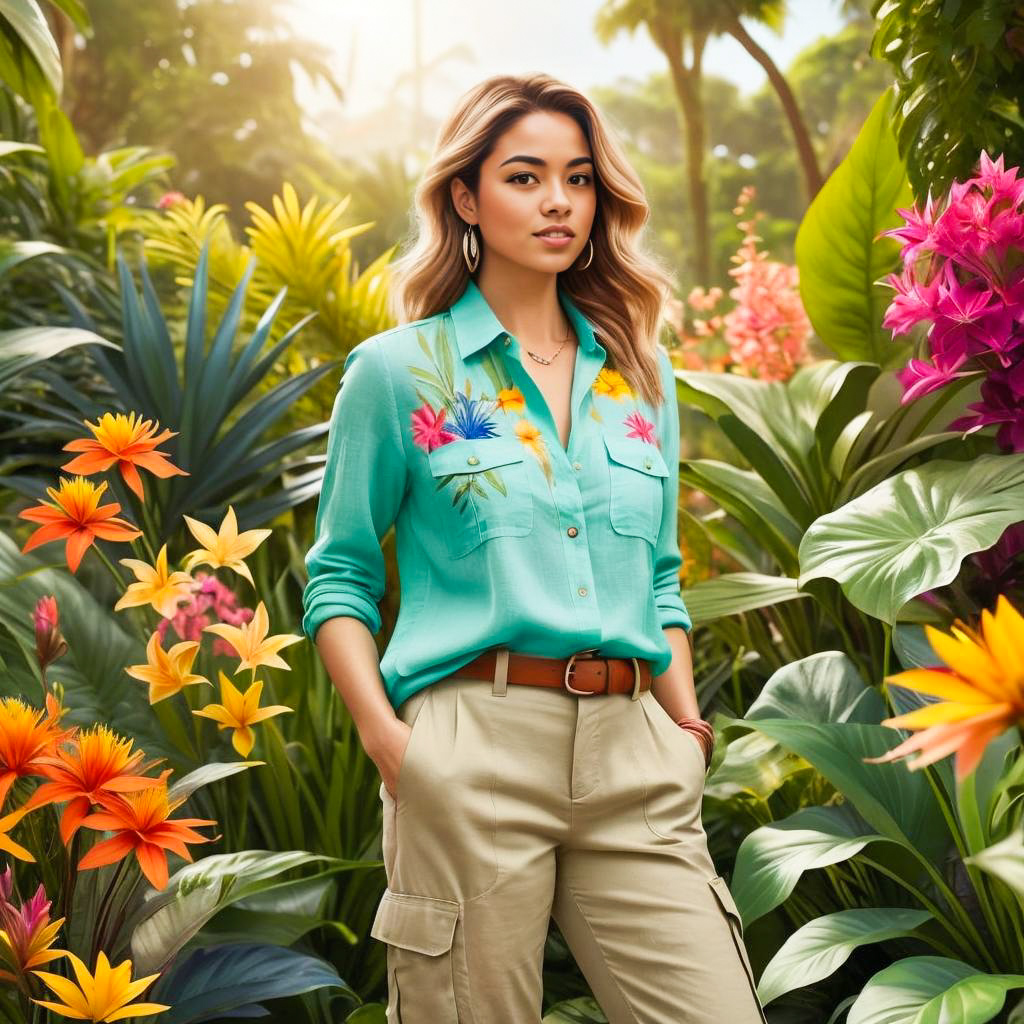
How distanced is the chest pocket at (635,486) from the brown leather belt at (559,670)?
0.19 m

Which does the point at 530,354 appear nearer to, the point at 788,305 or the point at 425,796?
the point at 425,796

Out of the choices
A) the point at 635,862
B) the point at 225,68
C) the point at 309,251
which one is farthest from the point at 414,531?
the point at 225,68

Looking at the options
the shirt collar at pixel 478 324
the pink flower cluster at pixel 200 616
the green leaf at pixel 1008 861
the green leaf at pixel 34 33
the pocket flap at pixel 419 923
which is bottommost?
the pocket flap at pixel 419 923

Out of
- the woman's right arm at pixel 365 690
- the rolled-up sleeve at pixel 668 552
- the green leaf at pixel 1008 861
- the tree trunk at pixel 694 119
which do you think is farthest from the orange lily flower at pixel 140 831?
the tree trunk at pixel 694 119

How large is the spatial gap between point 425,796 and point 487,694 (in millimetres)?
134

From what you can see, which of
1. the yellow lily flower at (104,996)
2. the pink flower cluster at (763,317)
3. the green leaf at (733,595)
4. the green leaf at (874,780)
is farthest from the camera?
the pink flower cluster at (763,317)

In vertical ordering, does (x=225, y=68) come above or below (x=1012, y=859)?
above

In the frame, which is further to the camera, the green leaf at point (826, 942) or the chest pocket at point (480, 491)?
the green leaf at point (826, 942)

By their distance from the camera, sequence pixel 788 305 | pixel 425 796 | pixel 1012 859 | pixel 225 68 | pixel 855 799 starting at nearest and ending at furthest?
pixel 1012 859 < pixel 425 796 < pixel 855 799 < pixel 788 305 < pixel 225 68

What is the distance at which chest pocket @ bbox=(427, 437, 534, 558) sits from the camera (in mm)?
1537

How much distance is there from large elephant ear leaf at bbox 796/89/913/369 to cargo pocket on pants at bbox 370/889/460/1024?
192 centimetres

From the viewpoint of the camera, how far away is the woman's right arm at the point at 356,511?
5.13 ft

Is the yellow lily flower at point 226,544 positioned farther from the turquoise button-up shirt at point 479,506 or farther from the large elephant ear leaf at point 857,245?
the large elephant ear leaf at point 857,245

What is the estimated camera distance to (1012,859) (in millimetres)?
638
